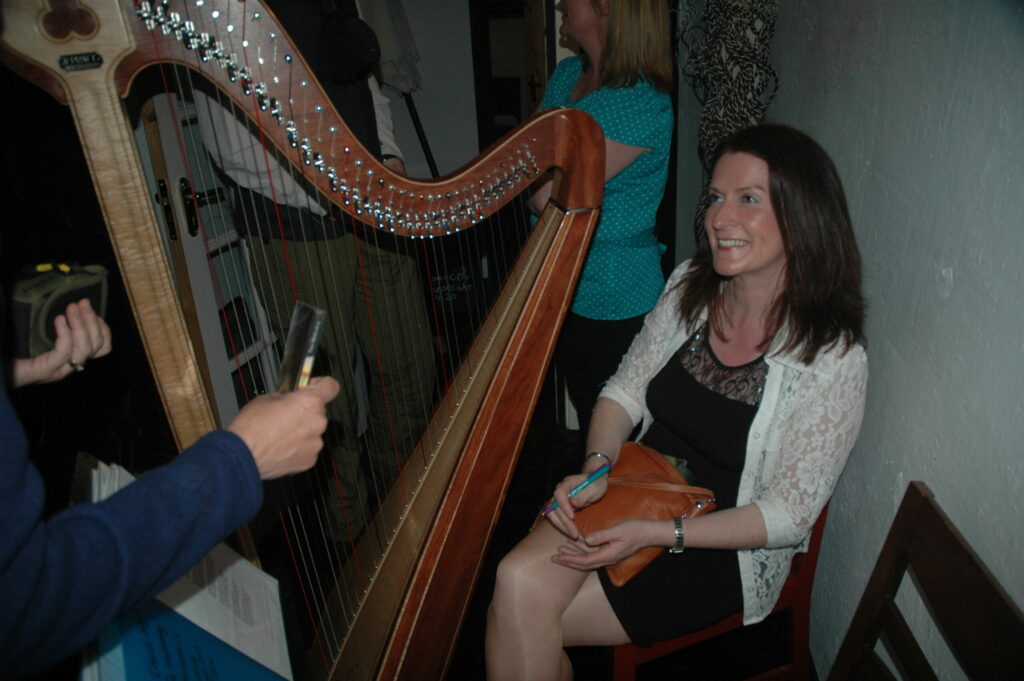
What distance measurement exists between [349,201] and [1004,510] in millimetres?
992

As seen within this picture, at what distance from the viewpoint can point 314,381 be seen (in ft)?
2.63

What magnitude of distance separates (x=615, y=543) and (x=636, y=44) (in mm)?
1145

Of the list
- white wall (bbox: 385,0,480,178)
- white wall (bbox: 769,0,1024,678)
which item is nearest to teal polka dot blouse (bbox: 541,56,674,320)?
white wall (bbox: 769,0,1024,678)

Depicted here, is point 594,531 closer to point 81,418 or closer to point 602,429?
point 602,429

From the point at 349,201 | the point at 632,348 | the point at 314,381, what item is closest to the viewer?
the point at 314,381

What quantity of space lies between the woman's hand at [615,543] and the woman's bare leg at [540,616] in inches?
2.6

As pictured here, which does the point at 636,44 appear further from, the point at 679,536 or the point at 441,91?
the point at 441,91

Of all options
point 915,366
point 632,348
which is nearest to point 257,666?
point 632,348

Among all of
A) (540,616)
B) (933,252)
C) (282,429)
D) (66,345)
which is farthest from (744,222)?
(66,345)

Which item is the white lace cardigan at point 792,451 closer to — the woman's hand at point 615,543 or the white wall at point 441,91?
the woman's hand at point 615,543

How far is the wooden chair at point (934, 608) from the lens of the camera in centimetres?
84

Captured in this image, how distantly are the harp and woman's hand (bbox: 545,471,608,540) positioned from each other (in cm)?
12

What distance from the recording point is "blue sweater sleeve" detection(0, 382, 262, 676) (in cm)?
54

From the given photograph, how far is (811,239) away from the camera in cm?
125
